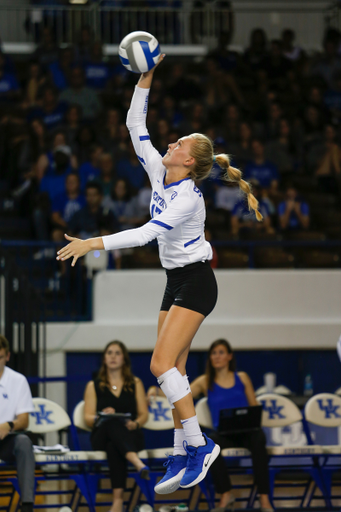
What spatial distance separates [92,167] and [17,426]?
4.51 meters

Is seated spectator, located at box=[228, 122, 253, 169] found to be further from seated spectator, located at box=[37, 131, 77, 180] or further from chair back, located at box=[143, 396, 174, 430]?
chair back, located at box=[143, 396, 174, 430]

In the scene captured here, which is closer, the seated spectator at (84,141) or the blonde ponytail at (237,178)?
the blonde ponytail at (237,178)

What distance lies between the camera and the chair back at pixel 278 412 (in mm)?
6352

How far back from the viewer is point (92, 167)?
942 centimetres

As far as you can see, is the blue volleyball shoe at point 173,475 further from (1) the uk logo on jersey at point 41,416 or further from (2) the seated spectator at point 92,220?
(2) the seated spectator at point 92,220

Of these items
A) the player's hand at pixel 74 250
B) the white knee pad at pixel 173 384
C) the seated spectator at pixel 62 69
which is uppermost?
the seated spectator at pixel 62 69

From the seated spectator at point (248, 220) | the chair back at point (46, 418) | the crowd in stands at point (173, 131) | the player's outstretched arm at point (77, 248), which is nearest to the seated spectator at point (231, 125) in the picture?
the crowd in stands at point (173, 131)

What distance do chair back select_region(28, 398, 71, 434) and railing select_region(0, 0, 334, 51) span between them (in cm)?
758

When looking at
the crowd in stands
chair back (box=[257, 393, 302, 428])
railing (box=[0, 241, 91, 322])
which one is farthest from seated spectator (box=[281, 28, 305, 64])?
chair back (box=[257, 393, 302, 428])

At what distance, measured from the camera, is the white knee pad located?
378 cm

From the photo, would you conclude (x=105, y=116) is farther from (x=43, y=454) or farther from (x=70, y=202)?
(x=43, y=454)

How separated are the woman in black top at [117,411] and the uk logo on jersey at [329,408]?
63.8 inches

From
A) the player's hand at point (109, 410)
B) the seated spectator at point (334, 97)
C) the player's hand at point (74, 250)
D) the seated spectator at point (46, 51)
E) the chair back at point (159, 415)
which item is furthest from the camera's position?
the seated spectator at point (334, 97)

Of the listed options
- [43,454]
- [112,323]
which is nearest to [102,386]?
[43,454]
